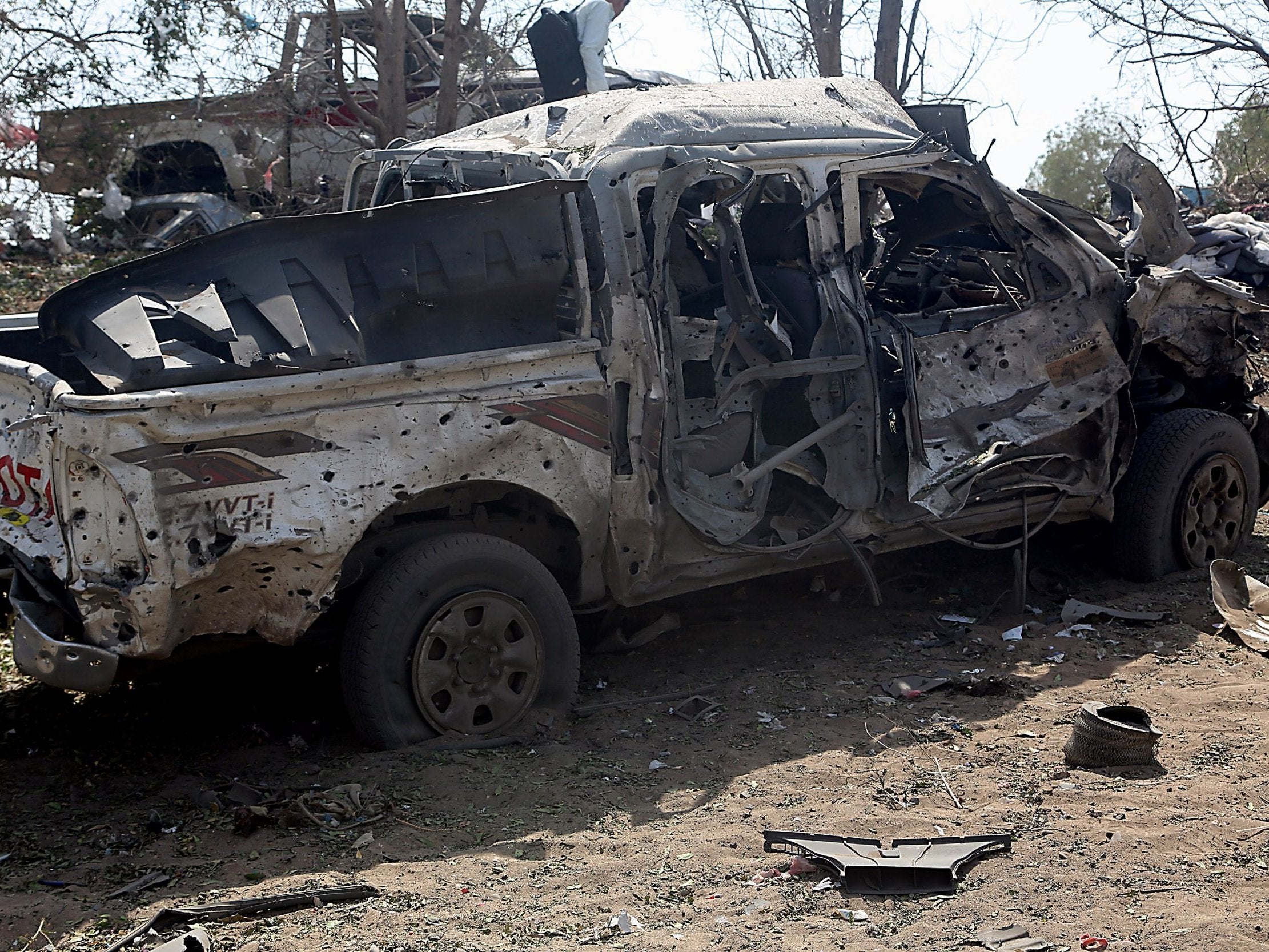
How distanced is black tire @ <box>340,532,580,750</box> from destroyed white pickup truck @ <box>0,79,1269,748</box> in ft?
0.04

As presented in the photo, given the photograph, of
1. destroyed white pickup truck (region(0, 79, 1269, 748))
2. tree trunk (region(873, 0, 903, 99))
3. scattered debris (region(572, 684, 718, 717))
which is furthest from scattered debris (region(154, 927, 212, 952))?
tree trunk (region(873, 0, 903, 99))

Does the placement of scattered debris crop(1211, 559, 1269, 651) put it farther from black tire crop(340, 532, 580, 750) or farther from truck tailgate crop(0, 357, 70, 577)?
truck tailgate crop(0, 357, 70, 577)

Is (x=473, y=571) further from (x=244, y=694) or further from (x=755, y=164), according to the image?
(x=755, y=164)

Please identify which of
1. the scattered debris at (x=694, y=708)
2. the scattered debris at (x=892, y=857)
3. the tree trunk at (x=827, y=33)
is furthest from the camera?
the tree trunk at (x=827, y=33)

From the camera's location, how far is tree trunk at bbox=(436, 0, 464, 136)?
10.5m

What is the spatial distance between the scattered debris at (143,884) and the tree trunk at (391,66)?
8.71m

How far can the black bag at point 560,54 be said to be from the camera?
7547 mm

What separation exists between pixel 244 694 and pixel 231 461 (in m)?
1.41

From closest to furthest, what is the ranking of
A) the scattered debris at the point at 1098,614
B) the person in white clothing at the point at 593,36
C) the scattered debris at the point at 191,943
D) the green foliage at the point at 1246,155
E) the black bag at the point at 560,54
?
the scattered debris at the point at 191,943, the scattered debris at the point at 1098,614, the person in white clothing at the point at 593,36, the black bag at the point at 560,54, the green foliage at the point at 1246,155

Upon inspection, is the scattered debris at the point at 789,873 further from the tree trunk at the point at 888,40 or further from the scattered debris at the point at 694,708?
the tree trunk at the point at 888,40

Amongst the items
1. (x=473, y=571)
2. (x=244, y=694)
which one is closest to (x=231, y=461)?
(x=473, y=571)

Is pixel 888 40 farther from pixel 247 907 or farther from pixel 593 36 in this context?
pixel 247 907

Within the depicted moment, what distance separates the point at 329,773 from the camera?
Result: 3.99 meters

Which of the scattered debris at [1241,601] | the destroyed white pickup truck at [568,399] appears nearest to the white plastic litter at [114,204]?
the destroyed white pickup truck at [568,399]
